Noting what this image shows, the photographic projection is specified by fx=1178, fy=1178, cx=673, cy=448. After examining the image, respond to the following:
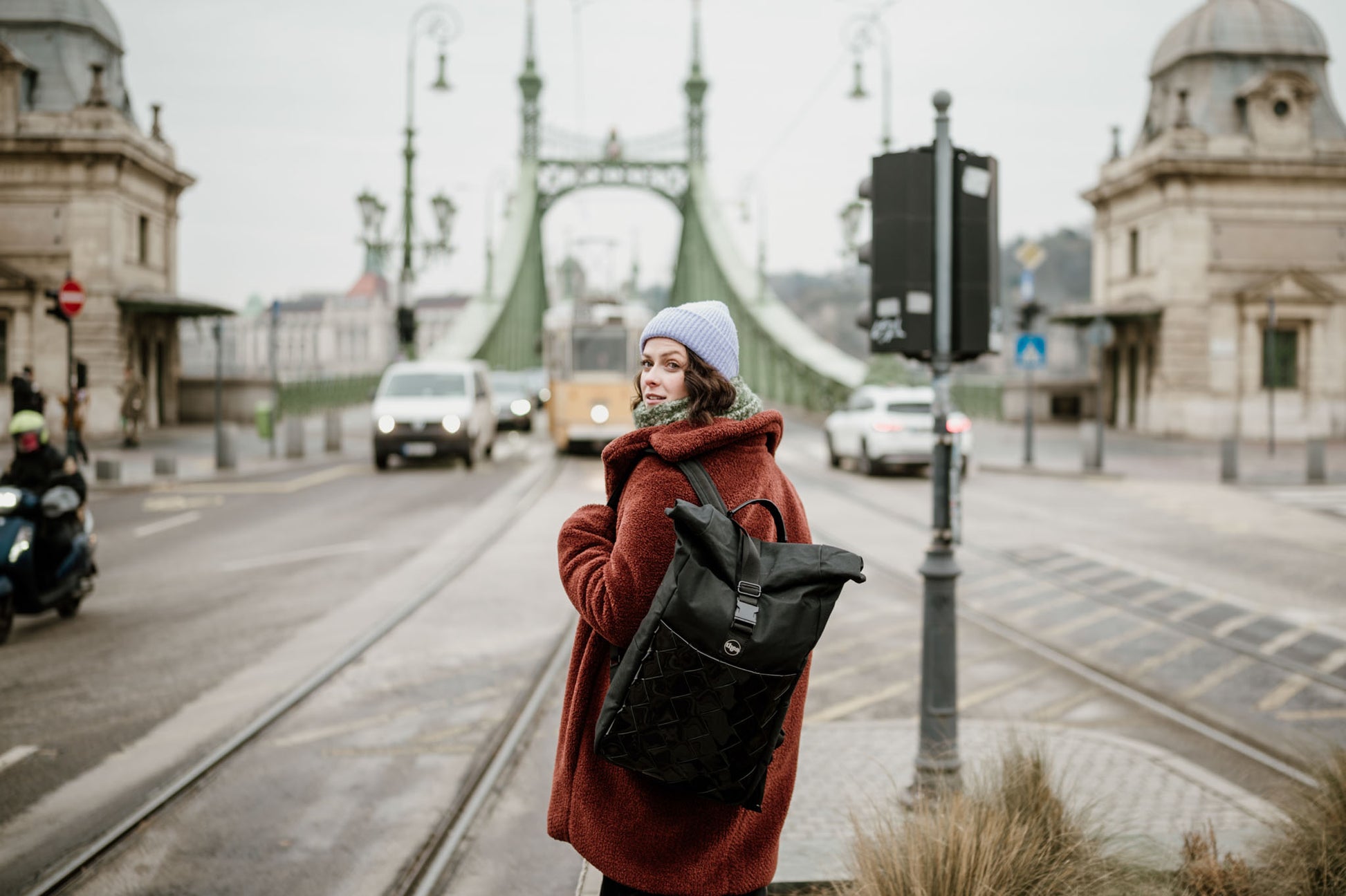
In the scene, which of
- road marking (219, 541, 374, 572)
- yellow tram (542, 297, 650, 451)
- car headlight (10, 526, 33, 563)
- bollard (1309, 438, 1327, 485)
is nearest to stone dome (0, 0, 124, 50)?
yellow tram (542, 297, 650, 451)

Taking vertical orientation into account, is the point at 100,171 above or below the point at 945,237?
above

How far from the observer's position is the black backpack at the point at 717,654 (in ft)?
7.13

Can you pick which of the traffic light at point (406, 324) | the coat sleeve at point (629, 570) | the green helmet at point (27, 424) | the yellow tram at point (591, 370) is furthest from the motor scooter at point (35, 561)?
the traffic light at point (406, 324)

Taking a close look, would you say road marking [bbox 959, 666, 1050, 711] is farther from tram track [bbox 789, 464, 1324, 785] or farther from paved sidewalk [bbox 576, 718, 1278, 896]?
paved sidewalk [bbox 576, 718, 1278, 896]

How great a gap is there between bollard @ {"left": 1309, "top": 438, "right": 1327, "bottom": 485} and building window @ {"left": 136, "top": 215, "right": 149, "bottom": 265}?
2706 cm

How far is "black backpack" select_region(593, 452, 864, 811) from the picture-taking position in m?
2.17

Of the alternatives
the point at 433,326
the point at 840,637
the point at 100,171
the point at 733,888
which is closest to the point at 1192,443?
the point at 840,637

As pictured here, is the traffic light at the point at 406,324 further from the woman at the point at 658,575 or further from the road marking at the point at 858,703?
the woman at the point at 658,575

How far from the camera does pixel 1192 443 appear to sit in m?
30.2

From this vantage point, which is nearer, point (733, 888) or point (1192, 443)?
point (733, 888)

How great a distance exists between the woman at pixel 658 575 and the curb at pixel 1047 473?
19.0m

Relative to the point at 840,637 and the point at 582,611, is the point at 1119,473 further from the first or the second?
the point at 582,611

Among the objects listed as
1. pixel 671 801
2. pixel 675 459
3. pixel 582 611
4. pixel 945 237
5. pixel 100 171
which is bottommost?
pixel 671 801

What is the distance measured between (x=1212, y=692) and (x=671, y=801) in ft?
17.1
